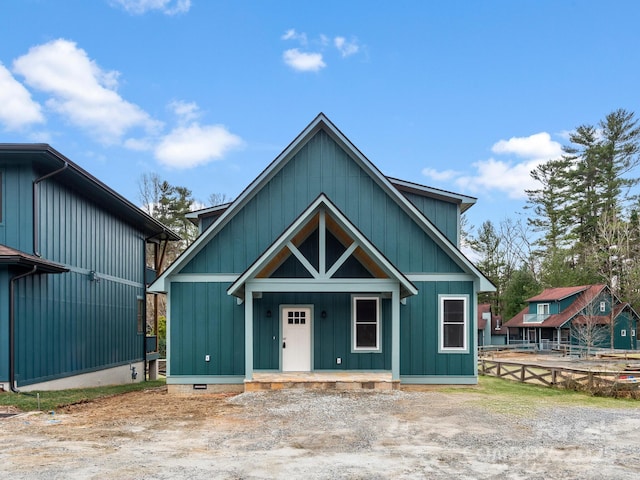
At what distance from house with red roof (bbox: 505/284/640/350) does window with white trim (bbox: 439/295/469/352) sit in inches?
1203

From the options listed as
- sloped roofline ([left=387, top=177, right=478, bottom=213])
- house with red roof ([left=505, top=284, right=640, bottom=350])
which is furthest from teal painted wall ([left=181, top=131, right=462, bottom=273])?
house with red roof ([left=505, top=284, right=640, bottom=350])

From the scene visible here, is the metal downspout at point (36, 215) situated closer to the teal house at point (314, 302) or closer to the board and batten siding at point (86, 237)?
the board and batten siding at point (86, 237)

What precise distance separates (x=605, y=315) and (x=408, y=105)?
27.3m

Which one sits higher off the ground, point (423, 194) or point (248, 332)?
point (423, 194)

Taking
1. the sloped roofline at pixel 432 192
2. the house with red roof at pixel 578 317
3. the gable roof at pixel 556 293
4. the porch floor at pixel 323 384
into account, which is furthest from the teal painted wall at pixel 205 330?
the gable roof at pixel 556 293

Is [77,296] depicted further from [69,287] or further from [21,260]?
[21,260]

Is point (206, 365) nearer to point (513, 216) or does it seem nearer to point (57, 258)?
point (57, 258)

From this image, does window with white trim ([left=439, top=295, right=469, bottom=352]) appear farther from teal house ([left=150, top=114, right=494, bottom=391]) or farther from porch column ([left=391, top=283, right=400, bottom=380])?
porch column ([left=391, top=283, right=400, bottom=380])

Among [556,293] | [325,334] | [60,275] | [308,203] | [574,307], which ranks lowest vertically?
[574,307]

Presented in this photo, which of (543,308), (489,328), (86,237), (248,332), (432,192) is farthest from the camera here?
(489,328)

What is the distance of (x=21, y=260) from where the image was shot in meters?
11.7

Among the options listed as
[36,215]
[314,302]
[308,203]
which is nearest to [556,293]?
[314,302]

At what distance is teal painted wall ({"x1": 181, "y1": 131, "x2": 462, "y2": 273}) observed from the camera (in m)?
14.1

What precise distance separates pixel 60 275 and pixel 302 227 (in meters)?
7.30
